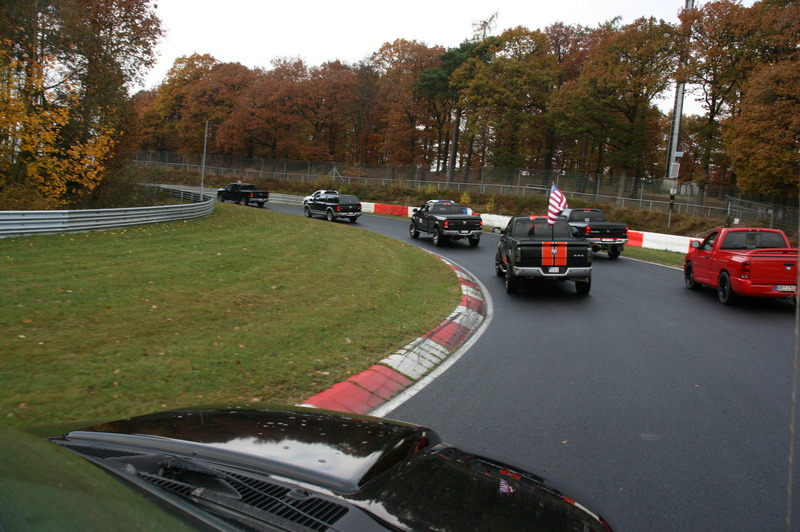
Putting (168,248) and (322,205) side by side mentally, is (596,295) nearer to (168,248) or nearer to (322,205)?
(168,248)

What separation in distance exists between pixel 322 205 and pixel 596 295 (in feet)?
79.7

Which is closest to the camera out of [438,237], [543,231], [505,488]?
[505,488]

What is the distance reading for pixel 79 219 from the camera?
18.3 metres

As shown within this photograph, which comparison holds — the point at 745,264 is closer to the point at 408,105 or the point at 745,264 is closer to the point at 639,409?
the point at 639,409

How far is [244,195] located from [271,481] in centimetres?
4145

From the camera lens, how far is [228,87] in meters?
72.0

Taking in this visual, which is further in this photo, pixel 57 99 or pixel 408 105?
pixel 408 105

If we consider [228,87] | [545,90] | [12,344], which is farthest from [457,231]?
[228,87]

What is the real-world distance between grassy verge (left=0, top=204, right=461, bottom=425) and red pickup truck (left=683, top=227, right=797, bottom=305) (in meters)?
6.05

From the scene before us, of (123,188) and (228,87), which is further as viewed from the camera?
(228,87)

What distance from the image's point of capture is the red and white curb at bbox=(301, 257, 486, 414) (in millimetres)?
5629

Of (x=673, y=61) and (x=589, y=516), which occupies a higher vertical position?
(x=673, y=61)

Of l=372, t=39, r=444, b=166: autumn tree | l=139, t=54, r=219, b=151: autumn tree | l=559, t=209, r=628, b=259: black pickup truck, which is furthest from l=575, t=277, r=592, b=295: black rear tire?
l=139, t=54, r=219, b=151: autumn tree

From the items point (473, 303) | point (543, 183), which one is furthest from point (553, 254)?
point (543, 183)
